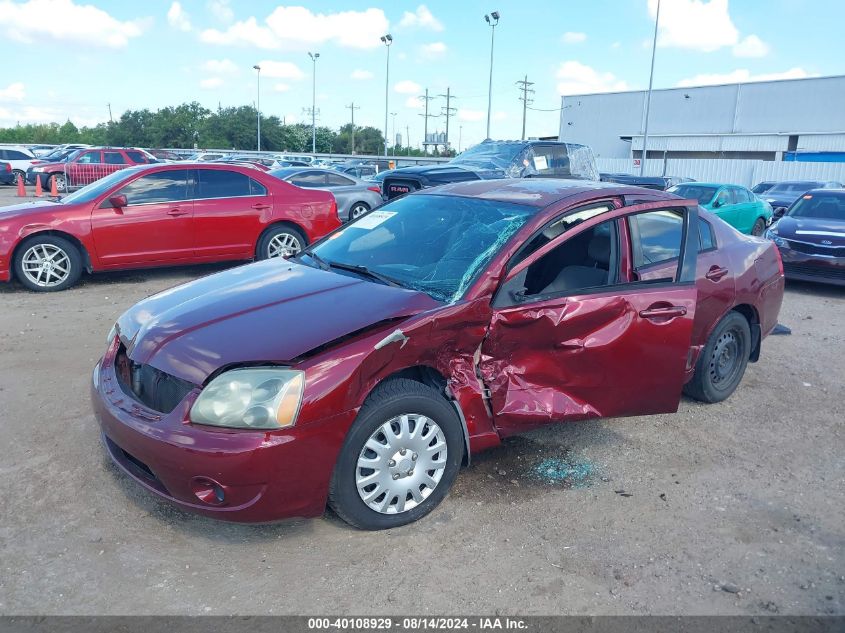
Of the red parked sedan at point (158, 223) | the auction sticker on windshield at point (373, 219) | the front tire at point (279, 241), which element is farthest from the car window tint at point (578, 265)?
the red parked sedan at point (158, 223)

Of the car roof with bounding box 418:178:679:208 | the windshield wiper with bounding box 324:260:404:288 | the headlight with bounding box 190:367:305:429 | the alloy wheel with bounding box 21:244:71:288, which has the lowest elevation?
the alloy wheel with bounding box 21:244:71:288

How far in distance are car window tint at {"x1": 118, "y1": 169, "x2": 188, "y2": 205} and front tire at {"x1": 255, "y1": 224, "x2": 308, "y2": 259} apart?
1.18 meters

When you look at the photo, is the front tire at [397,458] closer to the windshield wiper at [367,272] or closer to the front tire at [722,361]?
the windshield wiper at [367,272]

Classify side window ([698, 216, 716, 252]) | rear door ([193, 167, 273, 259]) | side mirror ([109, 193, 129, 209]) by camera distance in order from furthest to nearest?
rear door ([193, 167, 273, 259]) < side mirror ([109, 193, 129, 209]) < side window ([698, 216, 716, 252])

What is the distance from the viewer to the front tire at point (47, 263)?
8.10 m

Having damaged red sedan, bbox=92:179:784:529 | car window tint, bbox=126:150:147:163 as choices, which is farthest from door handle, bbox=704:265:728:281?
car window tint, bbox=126:150:147:163

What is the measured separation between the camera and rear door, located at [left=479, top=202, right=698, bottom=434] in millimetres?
3621

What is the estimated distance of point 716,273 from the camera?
4.75 meters

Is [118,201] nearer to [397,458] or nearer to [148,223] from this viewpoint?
[148,223]

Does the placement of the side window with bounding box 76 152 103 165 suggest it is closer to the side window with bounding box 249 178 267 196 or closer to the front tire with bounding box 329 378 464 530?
the side window with bounding box 249 178 267 196

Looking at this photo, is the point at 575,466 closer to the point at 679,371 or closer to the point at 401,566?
the point at 679,371

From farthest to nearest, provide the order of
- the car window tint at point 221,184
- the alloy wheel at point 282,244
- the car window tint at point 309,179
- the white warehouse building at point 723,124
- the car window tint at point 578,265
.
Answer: the white warehouse building at point 723,124 → the car window tint at point 309,179 → the alloy wheel at point 282,244 → the car window tint at point 221,184 → the car window tint at point 578,265

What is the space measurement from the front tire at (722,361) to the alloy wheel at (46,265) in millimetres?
7139

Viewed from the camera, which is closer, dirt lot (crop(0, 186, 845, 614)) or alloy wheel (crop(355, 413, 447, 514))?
dirt lot (crop(0, 186, 845, 614))
